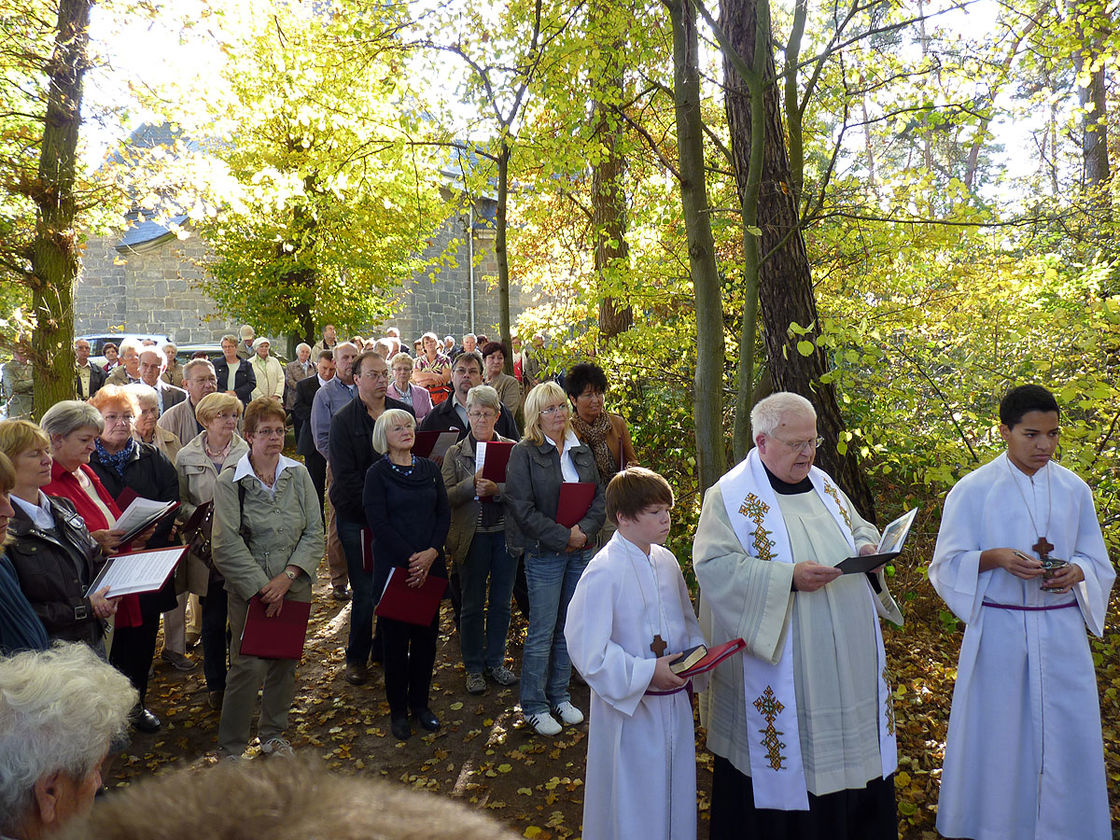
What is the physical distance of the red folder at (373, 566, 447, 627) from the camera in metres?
4.77

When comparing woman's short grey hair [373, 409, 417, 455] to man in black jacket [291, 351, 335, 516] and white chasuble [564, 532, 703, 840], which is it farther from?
man in black jacket [291, 351, 335, 516]

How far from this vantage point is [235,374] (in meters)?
12.4

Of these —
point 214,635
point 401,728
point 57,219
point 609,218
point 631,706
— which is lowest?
point 401,728

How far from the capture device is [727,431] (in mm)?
9539

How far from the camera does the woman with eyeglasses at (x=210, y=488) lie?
5.18 metres

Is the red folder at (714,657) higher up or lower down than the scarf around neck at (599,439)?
lower down

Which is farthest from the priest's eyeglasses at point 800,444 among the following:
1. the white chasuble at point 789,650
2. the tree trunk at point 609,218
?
the tree trunk at point 609,218

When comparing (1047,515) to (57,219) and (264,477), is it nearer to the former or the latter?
(264,477)

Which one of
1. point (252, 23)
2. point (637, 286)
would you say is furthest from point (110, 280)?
point (637, 286)

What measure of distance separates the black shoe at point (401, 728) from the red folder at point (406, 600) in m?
0.60

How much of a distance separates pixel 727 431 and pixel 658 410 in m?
1.19

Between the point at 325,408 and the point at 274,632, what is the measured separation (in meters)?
3.49

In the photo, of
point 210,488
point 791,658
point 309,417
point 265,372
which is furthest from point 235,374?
point 791,658

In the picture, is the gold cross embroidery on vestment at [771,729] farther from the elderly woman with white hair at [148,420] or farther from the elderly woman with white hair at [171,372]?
the elderly woman with white hair at [171,372]
